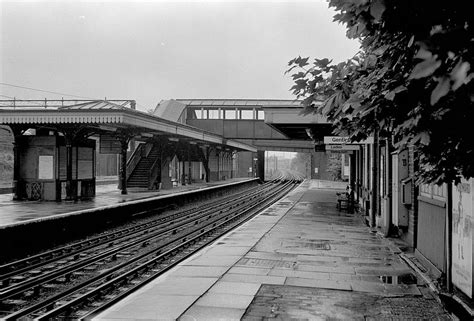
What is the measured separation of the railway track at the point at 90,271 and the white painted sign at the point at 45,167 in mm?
5408

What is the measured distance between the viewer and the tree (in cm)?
227

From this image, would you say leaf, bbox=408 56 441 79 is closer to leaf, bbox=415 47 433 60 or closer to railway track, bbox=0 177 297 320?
leaf, bbox=415 47 433 60

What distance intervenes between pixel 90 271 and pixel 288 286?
16.3ft

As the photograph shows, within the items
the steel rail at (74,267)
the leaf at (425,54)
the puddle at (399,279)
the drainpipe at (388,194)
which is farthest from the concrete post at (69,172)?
the leaf at (425,54)

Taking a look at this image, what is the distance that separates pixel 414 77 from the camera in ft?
7.15

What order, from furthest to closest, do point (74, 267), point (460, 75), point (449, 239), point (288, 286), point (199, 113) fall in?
point (199, 113), point (74, 267), point (288, 286), point (449, 239), point (460, 75)

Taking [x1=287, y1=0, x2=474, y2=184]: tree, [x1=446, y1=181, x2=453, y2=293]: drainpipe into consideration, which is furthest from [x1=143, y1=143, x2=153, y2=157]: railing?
[x1=287, y1=0, x2=474, y2=184]: tree

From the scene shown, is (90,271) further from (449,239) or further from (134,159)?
(134,159)

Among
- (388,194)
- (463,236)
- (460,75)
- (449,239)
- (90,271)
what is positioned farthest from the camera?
(388,194)

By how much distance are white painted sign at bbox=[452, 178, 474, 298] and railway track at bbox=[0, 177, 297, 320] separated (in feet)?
16.1

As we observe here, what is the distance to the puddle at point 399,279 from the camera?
7969 millimetres

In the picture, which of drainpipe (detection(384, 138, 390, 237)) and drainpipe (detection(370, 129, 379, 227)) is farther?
drainpipe (detection(370, 129, 379, 227))

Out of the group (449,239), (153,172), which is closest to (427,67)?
(449,239)

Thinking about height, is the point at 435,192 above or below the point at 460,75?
below
